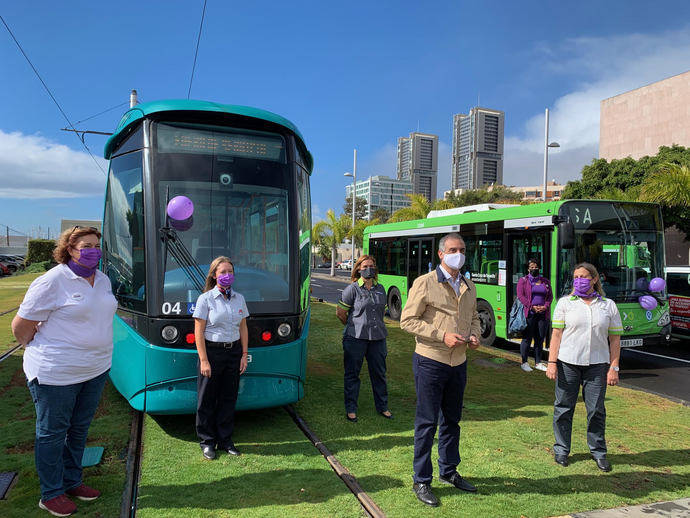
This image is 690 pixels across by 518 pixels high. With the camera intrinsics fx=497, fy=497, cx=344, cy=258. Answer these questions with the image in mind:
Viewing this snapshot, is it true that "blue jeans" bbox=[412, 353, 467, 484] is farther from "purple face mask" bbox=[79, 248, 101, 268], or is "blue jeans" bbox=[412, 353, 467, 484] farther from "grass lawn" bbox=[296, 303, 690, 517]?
"purple face mask" bbox=[79, 248, 101, 268]

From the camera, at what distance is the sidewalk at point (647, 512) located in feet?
12.2

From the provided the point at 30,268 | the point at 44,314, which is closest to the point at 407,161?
the point at 30,268

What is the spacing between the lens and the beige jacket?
12.9ft

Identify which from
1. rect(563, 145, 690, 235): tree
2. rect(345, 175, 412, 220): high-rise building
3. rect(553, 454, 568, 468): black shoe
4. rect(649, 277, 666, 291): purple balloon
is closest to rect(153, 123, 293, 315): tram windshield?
rect(553, 454, 568, 468): black shoe

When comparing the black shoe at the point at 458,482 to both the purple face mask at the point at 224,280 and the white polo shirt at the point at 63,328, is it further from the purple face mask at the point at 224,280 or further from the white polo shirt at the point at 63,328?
the white polo shirt at the point at 63,328

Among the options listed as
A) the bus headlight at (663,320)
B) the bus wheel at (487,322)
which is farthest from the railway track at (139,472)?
the bus headlight at (663,320)

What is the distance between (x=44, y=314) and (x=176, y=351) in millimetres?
1479

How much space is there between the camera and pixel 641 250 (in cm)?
960

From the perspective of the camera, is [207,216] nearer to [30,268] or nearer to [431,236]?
[431,236]

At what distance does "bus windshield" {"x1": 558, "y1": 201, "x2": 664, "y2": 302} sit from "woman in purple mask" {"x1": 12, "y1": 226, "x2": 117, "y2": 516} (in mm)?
8024

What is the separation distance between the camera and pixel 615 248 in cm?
942

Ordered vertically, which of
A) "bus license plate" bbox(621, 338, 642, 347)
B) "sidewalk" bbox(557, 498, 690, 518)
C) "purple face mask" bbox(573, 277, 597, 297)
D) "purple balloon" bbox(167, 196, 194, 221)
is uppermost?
"purple balloon" bbox(167, 196, 194, 221)

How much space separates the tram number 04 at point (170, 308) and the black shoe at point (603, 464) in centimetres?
419

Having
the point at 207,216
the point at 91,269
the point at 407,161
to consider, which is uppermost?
the point at 407,161
